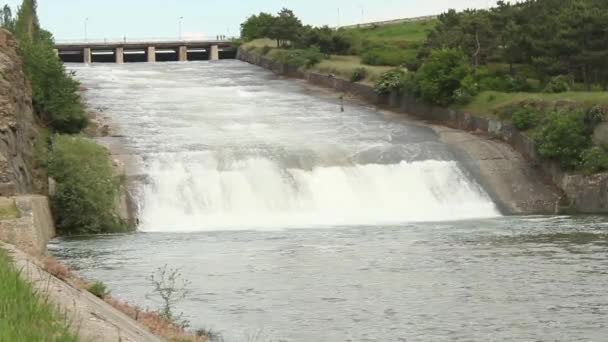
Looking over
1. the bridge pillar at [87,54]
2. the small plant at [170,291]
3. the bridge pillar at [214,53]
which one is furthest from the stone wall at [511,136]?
the bridge pillar at [87,54]

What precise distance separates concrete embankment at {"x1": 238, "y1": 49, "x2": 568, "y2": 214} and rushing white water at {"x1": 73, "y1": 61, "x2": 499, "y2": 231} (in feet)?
2.52

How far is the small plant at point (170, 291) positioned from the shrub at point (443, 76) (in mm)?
31945

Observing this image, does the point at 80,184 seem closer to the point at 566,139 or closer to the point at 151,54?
the point at 566,139

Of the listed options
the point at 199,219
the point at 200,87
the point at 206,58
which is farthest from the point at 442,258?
the point at 206,58

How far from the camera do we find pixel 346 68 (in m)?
75.2

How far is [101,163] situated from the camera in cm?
4038

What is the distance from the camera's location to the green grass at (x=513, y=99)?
48156 mm

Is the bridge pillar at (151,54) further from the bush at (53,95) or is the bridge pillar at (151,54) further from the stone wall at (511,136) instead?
the bush at (53,95)

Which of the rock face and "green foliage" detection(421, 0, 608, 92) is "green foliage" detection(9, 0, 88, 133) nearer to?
the rock face

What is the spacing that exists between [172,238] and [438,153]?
16.6 m

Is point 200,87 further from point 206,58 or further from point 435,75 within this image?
point 206,58

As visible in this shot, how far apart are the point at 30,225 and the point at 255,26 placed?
87.0 m

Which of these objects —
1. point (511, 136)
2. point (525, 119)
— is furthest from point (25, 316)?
point (511, 136)

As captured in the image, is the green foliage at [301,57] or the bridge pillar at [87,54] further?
the bridge pillar at [87,54]
